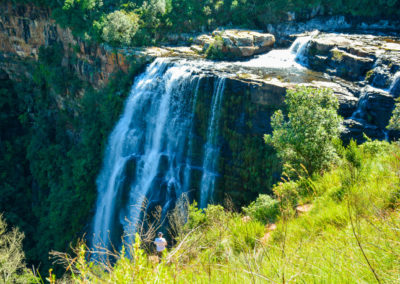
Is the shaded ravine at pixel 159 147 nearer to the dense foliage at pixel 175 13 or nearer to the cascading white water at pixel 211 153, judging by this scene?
the cascading white water at pixel 211 153

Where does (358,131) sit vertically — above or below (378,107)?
below

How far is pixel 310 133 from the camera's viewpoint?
21.1 ft

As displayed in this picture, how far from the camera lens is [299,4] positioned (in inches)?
840

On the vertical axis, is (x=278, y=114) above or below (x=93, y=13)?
below

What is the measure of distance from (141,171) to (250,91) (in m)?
7.57

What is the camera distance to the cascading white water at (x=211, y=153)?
13633 millimetres

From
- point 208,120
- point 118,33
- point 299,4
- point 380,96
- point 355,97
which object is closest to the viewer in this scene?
point 380,96

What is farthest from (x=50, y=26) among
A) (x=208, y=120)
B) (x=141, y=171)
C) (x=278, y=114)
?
(x=278, y=114)

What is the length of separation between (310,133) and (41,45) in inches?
990

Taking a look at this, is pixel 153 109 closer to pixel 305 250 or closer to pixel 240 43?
pixel 240 43

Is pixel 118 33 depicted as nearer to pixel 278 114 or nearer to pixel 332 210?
pixel 278 114

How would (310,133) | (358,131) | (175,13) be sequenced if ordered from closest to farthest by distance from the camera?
(310,133) → (358,131) → (175,13)

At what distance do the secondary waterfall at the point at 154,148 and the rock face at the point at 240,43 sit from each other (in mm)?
3553

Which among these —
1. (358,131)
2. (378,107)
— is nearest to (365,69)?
(378,107)
